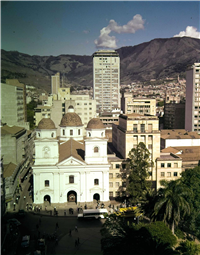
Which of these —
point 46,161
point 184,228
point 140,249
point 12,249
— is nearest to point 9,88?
point 46,161

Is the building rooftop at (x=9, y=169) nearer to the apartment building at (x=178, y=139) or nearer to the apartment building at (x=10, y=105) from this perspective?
the apartment building at (x=10, y=105)

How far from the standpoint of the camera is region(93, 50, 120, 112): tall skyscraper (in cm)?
14512

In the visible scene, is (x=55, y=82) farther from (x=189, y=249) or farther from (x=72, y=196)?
(x=189, y=249)

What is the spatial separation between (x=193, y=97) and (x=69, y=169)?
51602 millimetres

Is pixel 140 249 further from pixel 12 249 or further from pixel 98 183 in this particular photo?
pixel 98 183

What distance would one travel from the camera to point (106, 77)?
479 ft

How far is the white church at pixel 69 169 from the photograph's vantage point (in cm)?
4419

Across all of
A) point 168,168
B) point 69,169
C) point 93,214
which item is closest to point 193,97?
point 168,168

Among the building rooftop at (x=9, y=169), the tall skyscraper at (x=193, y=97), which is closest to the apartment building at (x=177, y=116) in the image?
the tall skyscraper at (x=193, y=97)

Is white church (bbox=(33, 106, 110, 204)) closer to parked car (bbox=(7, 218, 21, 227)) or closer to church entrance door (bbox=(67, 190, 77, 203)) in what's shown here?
church entrance door (bbox=(67, 190, 77, 203))

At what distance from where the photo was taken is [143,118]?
48312 mm

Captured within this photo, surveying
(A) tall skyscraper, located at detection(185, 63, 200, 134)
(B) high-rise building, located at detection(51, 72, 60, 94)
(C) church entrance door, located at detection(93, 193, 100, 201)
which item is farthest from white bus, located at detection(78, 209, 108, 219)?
(B) high-rise building, located at detection(51, 72, 60, 94)

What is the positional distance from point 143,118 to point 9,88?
3737 cm

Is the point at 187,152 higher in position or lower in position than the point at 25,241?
higher
